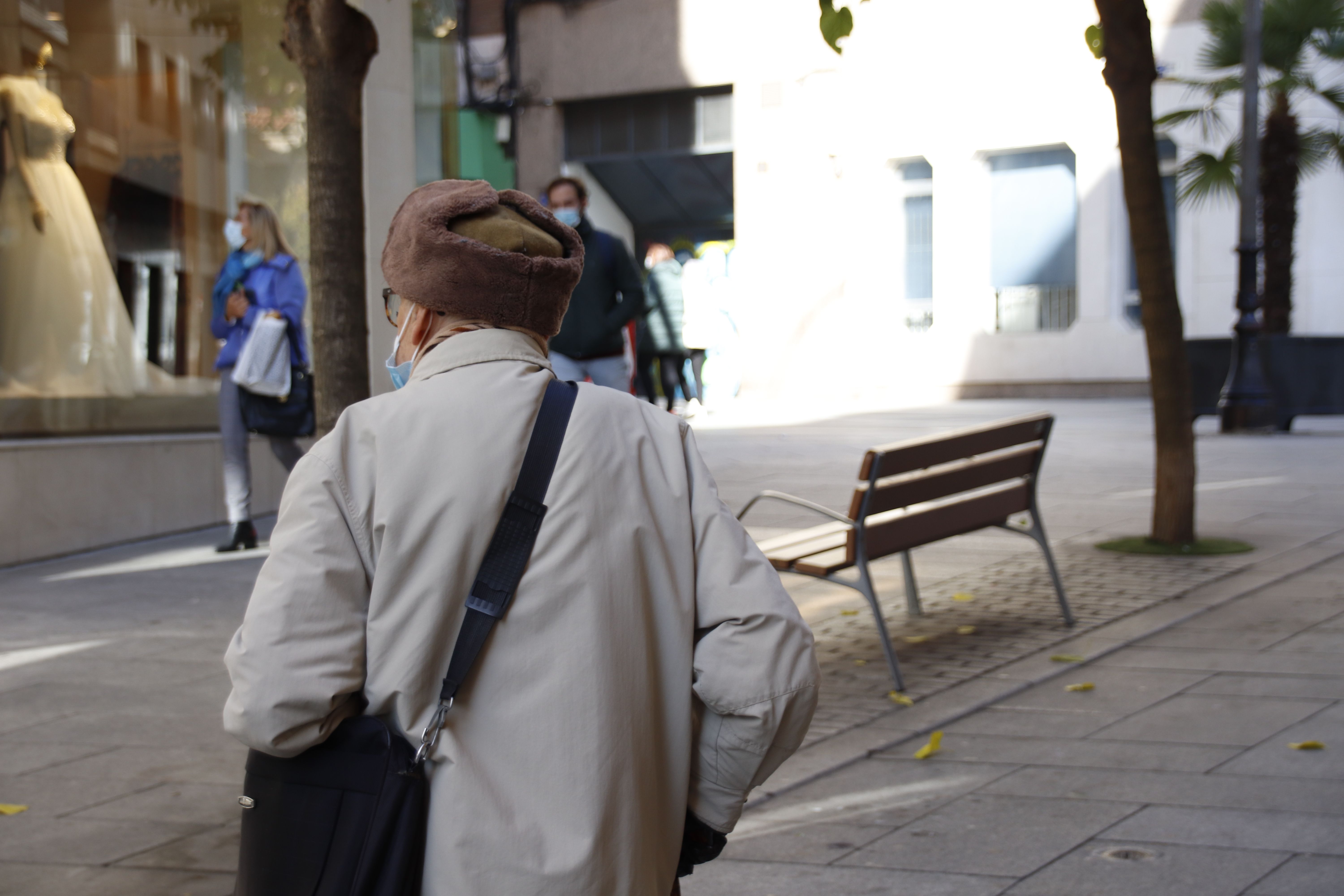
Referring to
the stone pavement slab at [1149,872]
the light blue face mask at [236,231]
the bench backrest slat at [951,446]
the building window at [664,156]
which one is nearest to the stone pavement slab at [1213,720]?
the stone pavement slab at [1149,872]

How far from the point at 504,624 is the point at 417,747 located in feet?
0.59

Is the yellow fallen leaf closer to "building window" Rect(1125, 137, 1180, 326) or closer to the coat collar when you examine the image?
the coat collar

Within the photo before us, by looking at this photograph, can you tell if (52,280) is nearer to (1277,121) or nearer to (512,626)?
(512,626)

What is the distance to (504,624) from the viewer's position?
1672 mm

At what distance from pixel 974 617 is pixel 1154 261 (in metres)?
2.40

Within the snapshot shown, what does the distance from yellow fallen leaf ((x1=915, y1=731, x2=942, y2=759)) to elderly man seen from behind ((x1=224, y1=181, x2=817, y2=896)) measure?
2391 mm

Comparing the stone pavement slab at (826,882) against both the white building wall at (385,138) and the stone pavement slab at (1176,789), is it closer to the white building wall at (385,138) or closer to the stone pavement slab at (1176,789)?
the stone pavement slab at (1176,789)

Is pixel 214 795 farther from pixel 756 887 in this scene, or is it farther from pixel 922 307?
pixel 922 307

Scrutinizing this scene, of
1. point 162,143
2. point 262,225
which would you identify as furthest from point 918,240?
point 262,225

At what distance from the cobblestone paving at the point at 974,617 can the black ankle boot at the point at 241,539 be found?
318 cm

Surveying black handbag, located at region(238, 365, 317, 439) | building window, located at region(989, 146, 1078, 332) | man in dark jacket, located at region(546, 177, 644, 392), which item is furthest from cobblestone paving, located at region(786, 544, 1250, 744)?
building window, located at region(989, 146, 1078, 332)

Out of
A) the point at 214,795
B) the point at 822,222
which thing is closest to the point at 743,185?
the point at 822,222

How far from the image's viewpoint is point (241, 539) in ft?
26.2

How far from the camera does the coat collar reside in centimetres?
175
